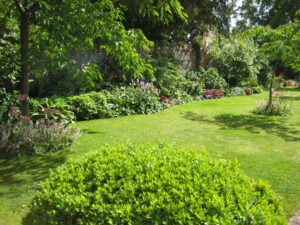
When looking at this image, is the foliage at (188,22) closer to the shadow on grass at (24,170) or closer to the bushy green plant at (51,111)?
the bushy green plant at (51,111)

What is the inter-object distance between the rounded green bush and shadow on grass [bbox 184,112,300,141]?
15.3 ft

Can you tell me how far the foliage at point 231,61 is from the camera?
56.8 feet

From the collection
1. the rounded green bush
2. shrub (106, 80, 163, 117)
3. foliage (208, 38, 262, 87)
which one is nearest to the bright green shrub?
foliage (208, 38, 262, 87)

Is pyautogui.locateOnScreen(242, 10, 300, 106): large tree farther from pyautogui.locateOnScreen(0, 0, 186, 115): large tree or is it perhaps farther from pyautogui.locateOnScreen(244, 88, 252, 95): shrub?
pyautogui.locateOnScreen(244, 88, 252, 95): shrub

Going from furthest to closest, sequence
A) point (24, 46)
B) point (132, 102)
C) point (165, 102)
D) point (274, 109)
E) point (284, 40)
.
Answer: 1. point (165, 102)
2. point (132, 102)
3. point (274, 109)
4. point (284, 40)
5. point (24, 46)

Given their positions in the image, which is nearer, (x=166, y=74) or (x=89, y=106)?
(x=89, y=106)

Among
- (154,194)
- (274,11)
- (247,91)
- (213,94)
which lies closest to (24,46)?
(154,194)

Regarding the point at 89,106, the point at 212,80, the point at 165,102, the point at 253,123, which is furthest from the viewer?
the point at 212,80

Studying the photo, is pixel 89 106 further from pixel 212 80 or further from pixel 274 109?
pixel 212 80

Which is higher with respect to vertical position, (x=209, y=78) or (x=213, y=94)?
(x=209, y=78)

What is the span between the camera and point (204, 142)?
19.7ft

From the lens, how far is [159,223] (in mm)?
2064

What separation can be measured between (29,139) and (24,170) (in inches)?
32.4

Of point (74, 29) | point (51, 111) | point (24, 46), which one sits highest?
point (74, 29)
